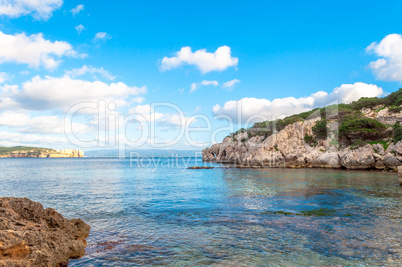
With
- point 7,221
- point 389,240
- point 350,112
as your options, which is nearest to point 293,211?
point 389,240

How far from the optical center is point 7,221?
7.66 metres

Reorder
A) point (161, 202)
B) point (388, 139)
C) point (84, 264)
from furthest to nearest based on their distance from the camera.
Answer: point (388, 139)
point (161, 202)
point (84, 264)

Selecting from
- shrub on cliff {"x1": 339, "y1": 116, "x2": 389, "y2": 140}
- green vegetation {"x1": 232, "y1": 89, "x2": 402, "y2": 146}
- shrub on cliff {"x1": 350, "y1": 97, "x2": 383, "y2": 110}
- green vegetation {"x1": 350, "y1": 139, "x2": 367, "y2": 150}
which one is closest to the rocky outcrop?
green vegetation {"x1": 232, "y1": 89, "x2": 402, "y2": 146}

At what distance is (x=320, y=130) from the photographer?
7075cm

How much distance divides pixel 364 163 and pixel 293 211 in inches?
1763

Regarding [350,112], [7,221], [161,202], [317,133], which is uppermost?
[350,112]

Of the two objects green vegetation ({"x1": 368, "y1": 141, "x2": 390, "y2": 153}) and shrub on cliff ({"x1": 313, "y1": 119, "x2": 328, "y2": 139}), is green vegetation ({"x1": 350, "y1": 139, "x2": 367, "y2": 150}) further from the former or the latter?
shrub on cliff ({"x1": 313, "y1": 119, "x2": 328, "y2": 139})

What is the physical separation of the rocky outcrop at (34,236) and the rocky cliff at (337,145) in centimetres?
5597

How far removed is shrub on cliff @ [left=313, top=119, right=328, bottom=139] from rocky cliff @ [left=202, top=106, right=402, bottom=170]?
1.76ft

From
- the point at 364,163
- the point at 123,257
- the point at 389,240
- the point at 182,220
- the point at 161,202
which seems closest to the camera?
the point at 123,257

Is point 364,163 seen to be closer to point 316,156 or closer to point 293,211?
point 316,156

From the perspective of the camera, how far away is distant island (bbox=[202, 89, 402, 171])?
50938 millimetres

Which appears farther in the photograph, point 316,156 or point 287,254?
point 316,156

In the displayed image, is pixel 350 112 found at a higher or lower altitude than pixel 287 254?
higher
